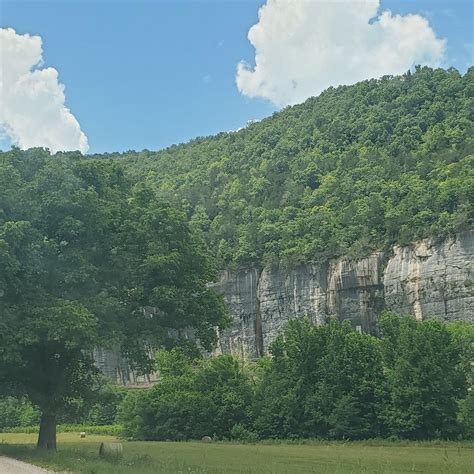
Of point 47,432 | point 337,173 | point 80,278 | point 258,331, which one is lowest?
point 47,432

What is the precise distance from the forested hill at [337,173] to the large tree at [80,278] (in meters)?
65.8

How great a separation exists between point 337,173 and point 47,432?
104134 millimetres

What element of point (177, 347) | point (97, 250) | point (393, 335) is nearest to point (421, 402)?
point (393, 335)

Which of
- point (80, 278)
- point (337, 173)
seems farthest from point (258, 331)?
point (80, 278)

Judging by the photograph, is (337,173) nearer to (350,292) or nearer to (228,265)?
(228,265)

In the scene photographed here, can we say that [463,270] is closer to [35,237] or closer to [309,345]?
[309,345]

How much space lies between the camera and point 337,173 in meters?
126

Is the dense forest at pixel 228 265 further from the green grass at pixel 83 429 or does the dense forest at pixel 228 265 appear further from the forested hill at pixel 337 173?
the green grass at pixel 83 429

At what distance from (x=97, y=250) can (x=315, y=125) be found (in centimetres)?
12265

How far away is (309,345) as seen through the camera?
2174 inches

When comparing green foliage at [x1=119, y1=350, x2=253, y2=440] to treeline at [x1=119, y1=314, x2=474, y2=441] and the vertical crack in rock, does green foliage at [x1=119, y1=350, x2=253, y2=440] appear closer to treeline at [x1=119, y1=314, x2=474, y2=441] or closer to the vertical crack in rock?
treeline at [x1=119, y1=314, x2=474, y2=441]

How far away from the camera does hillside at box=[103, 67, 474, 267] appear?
3984 inches

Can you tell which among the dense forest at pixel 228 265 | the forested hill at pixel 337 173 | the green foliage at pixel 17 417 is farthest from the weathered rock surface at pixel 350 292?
the green foliage at pixel 17 417

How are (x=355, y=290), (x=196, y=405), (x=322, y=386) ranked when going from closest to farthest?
(x=322, y=386) < (x=196, y=405) < (x=355, y=290)
